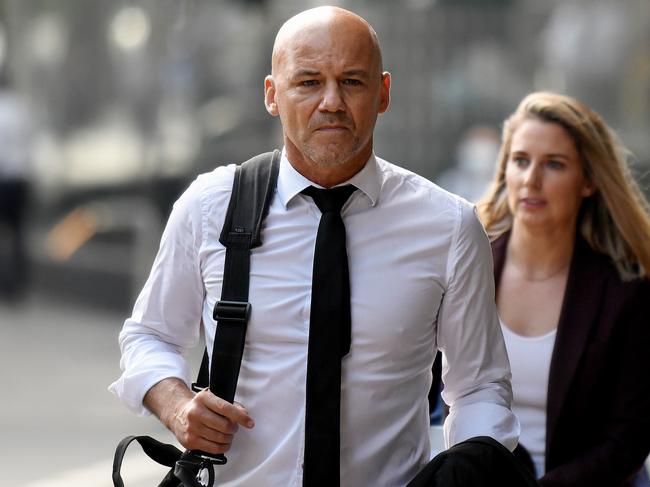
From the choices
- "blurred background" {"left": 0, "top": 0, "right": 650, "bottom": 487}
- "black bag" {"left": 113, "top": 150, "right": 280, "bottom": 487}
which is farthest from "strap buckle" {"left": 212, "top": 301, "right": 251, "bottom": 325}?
"blurred background" {"left": 0, "top": 0, "right": 650, "bottom": 487}

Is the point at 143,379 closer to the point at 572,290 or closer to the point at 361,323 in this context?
the point at 361,323

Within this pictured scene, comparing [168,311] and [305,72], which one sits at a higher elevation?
[305,72]

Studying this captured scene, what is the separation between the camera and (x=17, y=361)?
30.9ft

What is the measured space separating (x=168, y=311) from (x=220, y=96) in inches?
325

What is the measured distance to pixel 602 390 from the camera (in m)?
3.51

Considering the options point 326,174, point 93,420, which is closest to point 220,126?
point 93,420

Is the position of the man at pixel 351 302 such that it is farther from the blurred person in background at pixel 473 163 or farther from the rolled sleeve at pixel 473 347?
the blurred person in background at pixel 473 163

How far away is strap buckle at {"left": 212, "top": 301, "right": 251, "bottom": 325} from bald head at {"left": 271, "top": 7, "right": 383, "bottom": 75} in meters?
0.48

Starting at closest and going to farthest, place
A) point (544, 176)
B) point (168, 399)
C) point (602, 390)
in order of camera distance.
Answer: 1. point (168, 399)
2. point (602, 390)
3. point (544, 176)

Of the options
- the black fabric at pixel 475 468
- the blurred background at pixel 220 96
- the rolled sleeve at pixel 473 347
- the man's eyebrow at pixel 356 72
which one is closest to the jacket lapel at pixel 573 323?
the rolled sleeve at pixel 473 347

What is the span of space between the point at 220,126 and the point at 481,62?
229 cm

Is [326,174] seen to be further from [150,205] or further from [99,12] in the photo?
[99,12]

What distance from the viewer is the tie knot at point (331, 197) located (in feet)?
8.44

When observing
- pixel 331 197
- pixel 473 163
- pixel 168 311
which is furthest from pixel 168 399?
pixel 473 163
